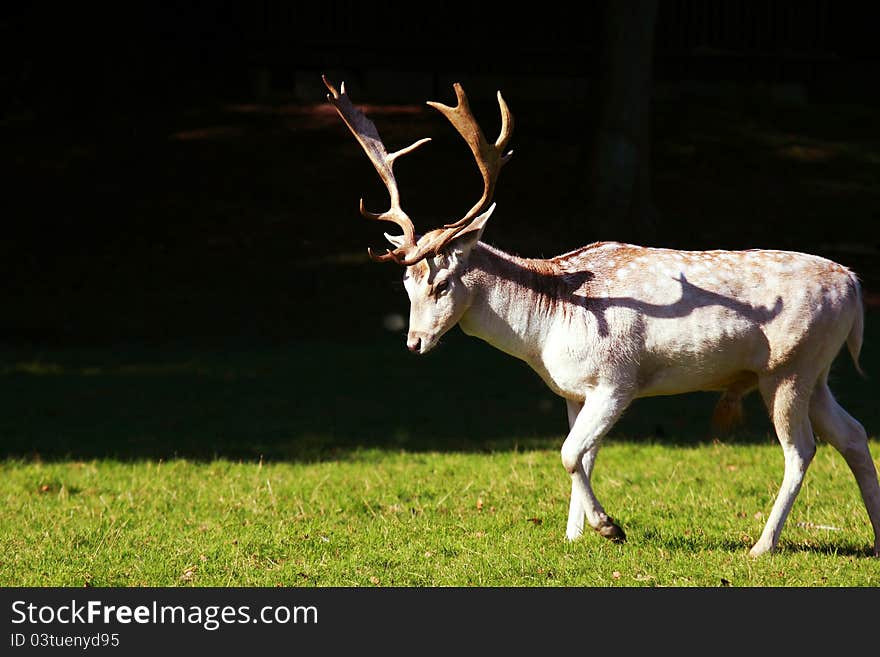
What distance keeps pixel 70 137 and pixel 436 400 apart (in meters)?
13.5

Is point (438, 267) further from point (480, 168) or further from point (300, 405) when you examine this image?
point (300, 405)

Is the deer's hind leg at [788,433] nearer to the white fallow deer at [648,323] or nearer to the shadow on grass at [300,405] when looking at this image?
the white fallow deer at [648,323]

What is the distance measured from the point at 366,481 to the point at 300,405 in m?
3.71

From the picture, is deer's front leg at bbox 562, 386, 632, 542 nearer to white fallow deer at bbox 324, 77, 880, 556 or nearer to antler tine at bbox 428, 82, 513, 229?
white fallow deer at bbox 324, 77, 880, 556

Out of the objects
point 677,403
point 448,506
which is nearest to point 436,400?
point 677,403

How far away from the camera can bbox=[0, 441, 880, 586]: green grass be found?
6.91 metres

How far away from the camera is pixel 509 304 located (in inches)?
287

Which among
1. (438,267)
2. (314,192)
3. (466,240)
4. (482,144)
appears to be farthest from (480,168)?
(314,192)

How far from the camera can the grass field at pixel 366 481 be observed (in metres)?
7.07

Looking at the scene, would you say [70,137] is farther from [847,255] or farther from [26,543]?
[26,543]

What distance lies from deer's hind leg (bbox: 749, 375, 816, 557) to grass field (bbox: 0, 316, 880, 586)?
16cm

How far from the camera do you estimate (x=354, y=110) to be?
8.12 metres

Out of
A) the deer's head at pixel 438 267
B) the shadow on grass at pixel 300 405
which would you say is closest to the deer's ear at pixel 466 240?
the deer's head at pixel 438 267

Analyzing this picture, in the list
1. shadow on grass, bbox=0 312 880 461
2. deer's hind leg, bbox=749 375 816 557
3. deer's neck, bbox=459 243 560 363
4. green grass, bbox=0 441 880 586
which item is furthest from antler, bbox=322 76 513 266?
shadow on grass, bbox=0 312 880 461
